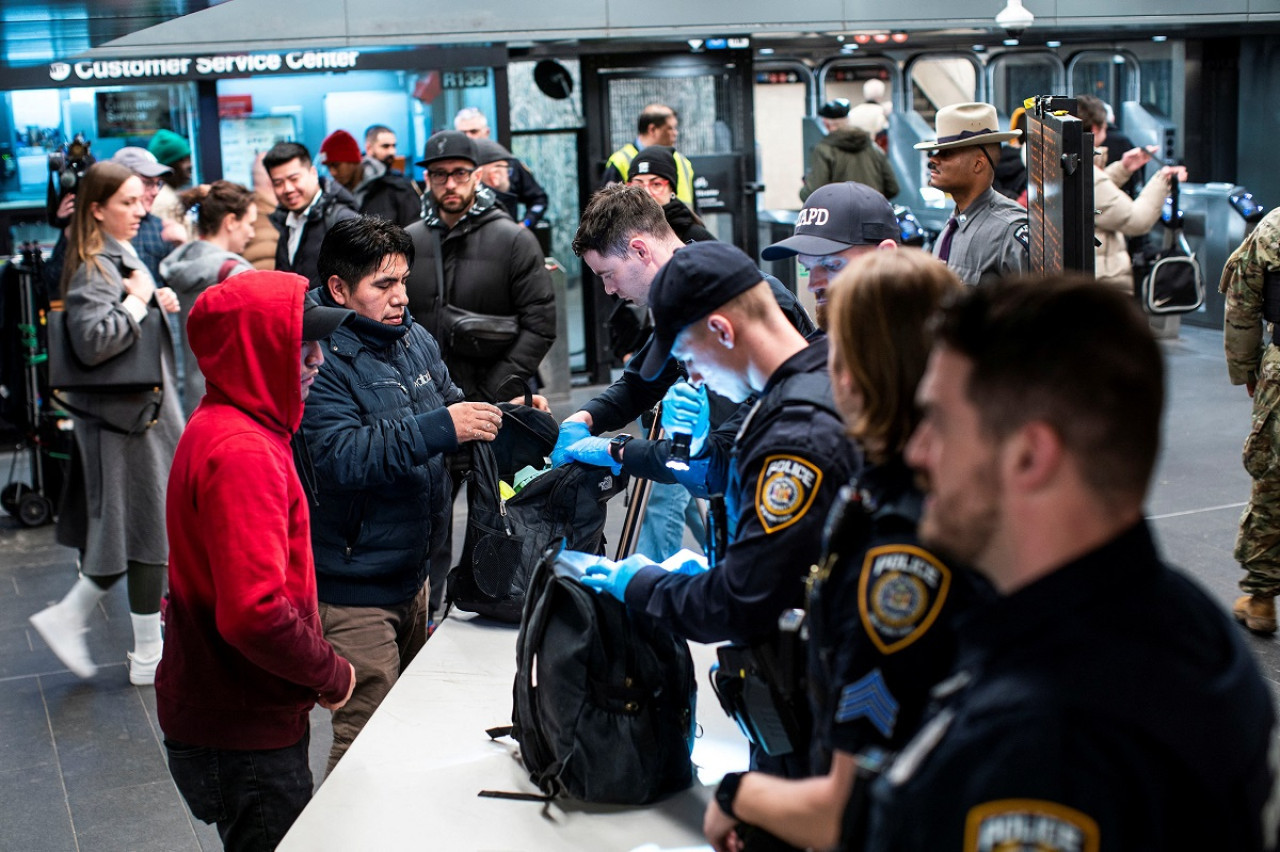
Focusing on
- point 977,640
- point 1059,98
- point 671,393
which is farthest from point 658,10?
point 977,640

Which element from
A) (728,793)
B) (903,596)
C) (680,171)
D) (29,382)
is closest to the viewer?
(903,596)

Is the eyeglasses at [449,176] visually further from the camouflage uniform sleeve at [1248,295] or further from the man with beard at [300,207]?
the camouflage uniform sleeve at [1248,295]

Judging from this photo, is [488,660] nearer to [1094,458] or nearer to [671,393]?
[671,393]

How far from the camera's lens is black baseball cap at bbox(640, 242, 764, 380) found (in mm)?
A: 2389

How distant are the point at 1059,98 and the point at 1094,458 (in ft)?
11.3

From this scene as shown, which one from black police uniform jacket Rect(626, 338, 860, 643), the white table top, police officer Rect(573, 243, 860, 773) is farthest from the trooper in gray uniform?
black police uniform jacket Rect(626, 338, 860, 643)

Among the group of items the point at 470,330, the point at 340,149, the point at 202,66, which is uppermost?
the point at 202,66

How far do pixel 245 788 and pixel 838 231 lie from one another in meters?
2.29

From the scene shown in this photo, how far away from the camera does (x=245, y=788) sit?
2.82 metres

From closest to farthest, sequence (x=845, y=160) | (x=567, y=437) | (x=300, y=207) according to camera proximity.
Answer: (x=567, y=437)
(x=300, y=207)
(x=845, y=160)

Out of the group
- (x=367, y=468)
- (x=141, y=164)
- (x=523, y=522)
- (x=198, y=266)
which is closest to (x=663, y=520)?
(x=523, y=522)

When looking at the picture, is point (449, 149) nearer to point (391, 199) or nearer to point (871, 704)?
point (391, 199)

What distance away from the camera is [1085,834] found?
1.17 m

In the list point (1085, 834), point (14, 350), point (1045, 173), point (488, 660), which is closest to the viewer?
point (1085, 834)
